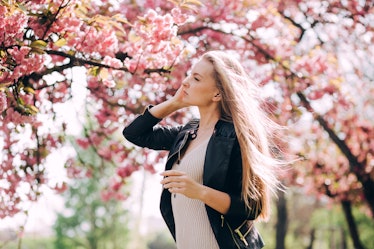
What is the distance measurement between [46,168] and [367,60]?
5.92 m

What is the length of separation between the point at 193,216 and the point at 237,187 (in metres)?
0.24

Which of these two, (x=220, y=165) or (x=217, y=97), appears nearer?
(x=220, y=165)

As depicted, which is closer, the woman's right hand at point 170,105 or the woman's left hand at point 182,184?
the woman's left hand at point 182,184

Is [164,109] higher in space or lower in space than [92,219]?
higher

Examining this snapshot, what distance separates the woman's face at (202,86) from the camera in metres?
2.50

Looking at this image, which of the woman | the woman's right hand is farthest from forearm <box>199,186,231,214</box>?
the woman's right hand

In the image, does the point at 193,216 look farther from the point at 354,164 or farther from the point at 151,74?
the point at 354,164

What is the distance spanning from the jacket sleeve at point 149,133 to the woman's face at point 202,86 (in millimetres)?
327

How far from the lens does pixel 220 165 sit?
2.29 m

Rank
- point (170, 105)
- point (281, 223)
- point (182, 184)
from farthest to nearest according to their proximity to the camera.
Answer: point (281, 223) < point (170, 105) < point (182, 184)

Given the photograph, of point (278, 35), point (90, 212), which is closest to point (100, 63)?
point (278, 35)

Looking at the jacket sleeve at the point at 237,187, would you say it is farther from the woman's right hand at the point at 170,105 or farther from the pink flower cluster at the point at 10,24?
the pink flower cluster at the point at 10,24

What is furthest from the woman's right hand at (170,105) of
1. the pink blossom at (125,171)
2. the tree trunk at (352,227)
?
the tree trunk at (352,227)

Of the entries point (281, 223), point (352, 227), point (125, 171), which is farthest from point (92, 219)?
point (125, 171)
